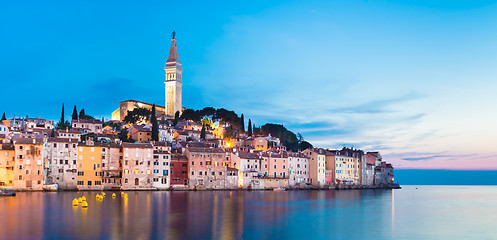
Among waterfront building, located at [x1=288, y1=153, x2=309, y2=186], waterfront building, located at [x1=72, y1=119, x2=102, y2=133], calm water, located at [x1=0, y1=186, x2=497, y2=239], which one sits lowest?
calm water, located at [x1=0, y1=186, x2=497, y2=239]

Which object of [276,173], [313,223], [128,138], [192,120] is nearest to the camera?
[313,223]

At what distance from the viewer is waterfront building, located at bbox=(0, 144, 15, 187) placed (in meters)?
59.4

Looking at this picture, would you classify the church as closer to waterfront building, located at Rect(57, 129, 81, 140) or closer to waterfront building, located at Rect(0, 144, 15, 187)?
waterfront building, located at Rect(57, 129, 81, 140)

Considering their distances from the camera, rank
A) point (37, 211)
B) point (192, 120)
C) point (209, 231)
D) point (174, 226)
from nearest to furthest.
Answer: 1. point (209, 231)
2. point (174, 226)
3. point (37, 211)
4. point (192, 120)

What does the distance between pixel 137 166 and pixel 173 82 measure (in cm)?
6953

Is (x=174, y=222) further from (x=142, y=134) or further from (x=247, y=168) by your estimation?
(x=142, y=134)

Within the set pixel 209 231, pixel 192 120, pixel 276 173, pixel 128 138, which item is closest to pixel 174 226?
pixel 209 231

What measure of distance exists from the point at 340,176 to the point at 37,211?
65.5 meters

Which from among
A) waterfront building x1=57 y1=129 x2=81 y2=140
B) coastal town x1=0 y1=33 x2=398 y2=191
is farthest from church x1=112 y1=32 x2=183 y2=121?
waterfront building x1=57 y1=129 x2=81 y2=140

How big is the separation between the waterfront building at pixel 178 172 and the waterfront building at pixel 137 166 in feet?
12.8

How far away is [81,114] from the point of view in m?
102

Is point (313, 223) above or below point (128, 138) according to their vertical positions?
below

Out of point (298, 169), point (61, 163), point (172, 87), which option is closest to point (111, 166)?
point (61, 163)

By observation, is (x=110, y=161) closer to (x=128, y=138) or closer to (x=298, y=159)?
(x=128, y=138)
